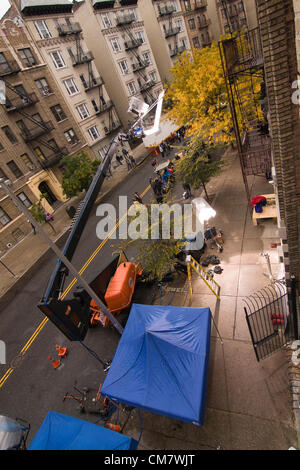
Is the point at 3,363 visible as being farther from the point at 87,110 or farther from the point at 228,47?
the point at 87,110

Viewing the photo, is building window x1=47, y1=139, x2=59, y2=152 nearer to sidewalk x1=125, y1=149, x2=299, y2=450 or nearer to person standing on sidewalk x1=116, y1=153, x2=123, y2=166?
person standing on sidewalk x1=116, y1=153, x2=123, y2=166

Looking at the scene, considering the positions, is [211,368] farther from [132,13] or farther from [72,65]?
[132,13]

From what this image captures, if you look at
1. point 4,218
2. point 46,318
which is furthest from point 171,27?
point 46,318

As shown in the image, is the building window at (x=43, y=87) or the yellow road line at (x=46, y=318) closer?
the yellow road line at (x=46, y=318)

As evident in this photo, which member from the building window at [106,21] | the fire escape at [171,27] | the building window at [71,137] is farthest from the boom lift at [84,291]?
the fire escape at [171,27]

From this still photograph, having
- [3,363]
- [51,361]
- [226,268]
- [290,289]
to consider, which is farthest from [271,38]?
[3,363]

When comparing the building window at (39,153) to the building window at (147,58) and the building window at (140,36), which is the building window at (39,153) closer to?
the building window at (147,58)
